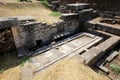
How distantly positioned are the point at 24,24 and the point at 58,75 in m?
2.79

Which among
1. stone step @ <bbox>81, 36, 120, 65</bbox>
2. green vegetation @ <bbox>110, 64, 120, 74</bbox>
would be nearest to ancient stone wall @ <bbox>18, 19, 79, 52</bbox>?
stone step @ <bbox>81, 36, 120, 65</bbox>

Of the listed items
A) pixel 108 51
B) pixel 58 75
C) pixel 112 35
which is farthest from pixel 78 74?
pixel 112 35

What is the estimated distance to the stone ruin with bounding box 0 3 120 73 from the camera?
499cm

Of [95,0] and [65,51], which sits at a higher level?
[95,0]

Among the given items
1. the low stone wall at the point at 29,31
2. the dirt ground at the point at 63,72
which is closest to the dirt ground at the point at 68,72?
the dirt ground at the point at 63,72

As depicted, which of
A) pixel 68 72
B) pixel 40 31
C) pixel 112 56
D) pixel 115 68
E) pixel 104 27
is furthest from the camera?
pixel 104 27

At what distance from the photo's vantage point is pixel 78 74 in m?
3.94

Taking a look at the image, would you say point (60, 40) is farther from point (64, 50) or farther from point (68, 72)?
point (68, 72)

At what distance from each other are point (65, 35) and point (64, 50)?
1.59 meters

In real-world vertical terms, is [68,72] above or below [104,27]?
below

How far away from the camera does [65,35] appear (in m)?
6.96

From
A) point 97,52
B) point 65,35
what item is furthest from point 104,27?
point 97,52

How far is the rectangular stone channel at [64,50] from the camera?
A: 15.6 feet

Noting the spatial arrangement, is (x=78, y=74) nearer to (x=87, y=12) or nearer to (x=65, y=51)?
(x=65, y=51)
